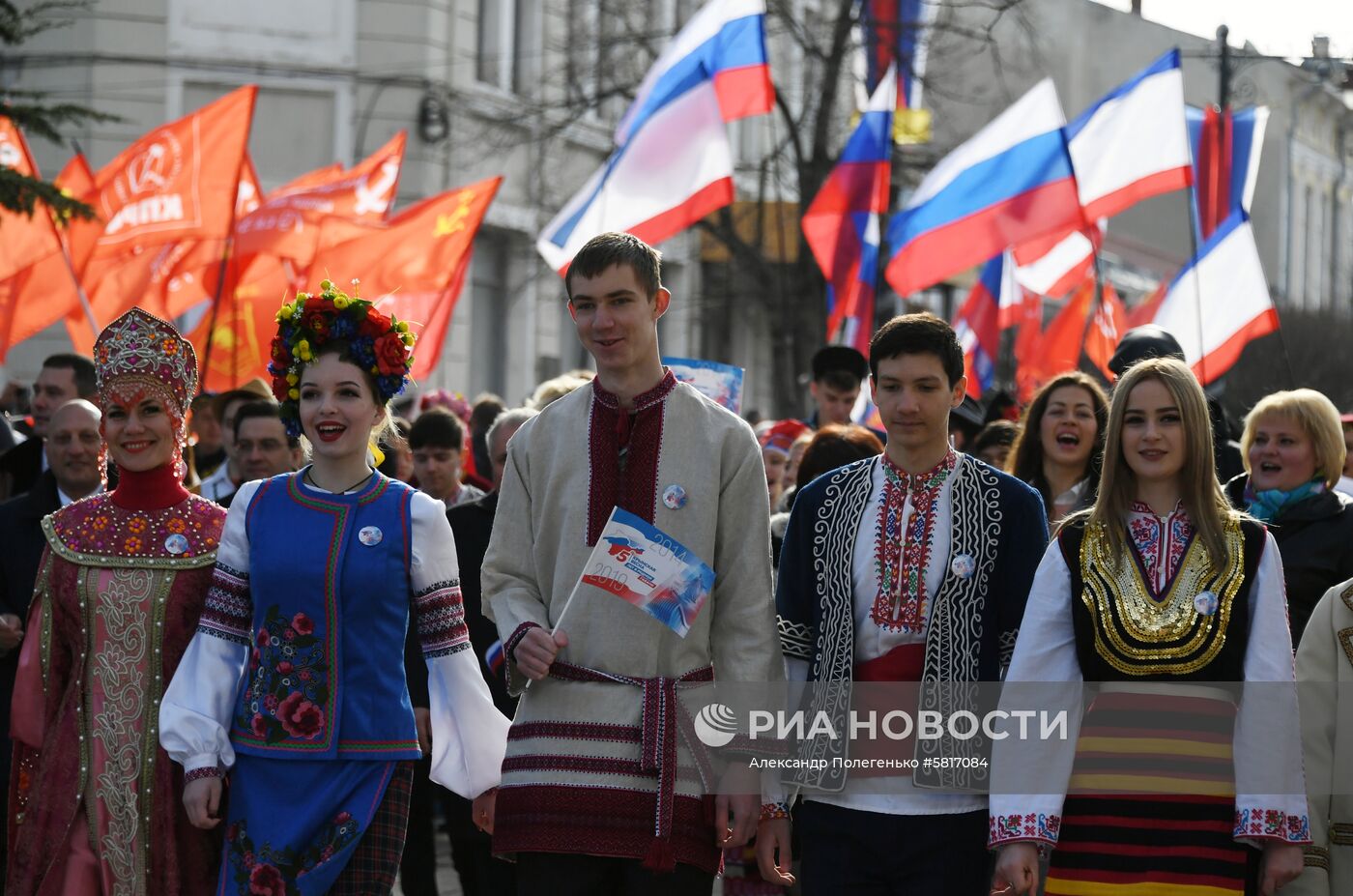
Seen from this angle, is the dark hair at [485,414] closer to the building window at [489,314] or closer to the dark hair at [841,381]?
the dark hair at [841,381]

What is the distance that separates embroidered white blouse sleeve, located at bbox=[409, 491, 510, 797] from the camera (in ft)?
16.3

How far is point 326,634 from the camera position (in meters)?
4.91

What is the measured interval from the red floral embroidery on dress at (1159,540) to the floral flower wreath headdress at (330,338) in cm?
187

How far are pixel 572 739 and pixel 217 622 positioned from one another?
3.46 feet

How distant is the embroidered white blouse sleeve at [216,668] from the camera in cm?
485

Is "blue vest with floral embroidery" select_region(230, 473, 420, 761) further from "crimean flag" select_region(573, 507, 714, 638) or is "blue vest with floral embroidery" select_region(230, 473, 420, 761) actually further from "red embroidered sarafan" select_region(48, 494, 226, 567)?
"crimean flag" select_region(573, 507, 714, 638)

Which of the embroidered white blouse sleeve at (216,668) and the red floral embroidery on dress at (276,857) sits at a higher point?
the embroidered white blouse sleeve at (216,668)

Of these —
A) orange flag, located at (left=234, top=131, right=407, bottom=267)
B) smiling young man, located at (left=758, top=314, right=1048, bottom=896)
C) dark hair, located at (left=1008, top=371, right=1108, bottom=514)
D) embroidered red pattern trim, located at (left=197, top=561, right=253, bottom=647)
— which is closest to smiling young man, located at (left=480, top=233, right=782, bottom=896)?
smiling young man, located at (left=758, top=314, right=1048, bottom=896)

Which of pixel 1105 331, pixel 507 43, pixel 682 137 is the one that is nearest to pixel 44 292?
pixel 682 137

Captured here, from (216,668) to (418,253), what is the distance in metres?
9.26

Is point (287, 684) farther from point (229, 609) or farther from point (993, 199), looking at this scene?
point (993, 199)

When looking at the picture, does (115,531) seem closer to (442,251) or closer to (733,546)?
(733,546)

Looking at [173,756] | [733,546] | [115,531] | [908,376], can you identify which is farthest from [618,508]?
[115,531]

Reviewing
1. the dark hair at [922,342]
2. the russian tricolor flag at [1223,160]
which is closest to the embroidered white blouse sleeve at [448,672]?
the dark hair at [922,342]
